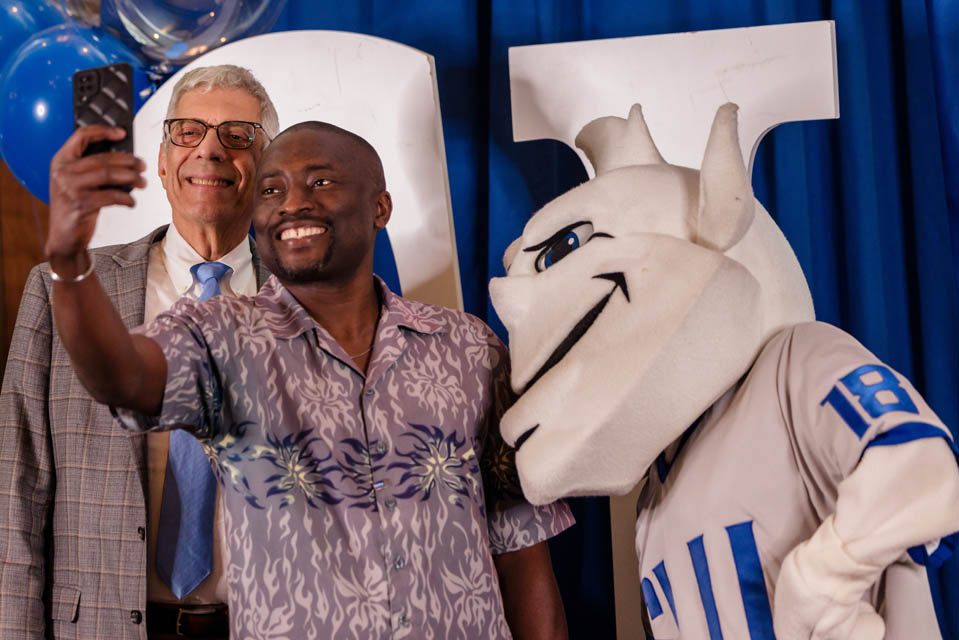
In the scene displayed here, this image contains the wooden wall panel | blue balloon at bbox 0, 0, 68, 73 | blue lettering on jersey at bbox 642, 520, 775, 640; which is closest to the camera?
blue lettering on jersey at bbox 642, 520, 775, 640

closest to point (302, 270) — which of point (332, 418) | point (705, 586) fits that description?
point (332, 418)

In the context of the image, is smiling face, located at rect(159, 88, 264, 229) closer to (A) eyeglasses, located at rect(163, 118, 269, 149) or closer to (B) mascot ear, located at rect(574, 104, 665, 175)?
(A) eyeglasses, located at rect(163, 118, 269, 149)

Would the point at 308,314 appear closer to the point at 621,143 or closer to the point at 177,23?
the point at 621,143

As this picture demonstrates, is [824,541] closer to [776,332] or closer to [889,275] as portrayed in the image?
[776,332]

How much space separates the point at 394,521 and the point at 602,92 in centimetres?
103

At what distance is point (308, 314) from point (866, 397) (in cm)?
77

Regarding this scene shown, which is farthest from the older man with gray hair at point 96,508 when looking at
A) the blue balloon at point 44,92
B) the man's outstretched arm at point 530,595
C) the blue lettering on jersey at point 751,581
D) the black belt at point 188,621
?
the blue lettering on jersey at point 751,581

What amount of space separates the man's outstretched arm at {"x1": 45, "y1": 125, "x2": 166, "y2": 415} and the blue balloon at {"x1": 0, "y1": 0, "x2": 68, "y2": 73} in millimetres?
1329

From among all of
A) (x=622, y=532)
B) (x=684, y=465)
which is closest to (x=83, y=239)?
(x=684, y=465)

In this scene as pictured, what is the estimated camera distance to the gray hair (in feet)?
6.07

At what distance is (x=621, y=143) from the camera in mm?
1574

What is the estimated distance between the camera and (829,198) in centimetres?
211

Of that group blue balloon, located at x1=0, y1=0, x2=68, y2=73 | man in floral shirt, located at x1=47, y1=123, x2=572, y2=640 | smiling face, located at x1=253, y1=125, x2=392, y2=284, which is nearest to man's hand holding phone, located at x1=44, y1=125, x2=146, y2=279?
man in floral shirt, located at x1=47, y1=123, x2=572, y2=640

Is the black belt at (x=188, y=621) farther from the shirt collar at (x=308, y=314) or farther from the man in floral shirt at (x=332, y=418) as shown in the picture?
the shirt collar at (x=308, y=314)
